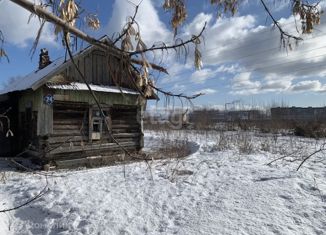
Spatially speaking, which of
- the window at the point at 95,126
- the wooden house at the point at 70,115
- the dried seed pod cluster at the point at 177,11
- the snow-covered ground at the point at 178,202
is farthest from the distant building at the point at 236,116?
the dried seed pod cluster at the point at 177,11

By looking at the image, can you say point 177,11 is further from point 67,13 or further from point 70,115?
point 70,115

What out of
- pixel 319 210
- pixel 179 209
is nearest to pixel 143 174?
pixel 179 209

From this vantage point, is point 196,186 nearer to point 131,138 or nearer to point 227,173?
point 227,173

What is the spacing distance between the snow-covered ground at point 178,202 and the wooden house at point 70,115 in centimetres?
243

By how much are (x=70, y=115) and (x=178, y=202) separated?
20.8ft

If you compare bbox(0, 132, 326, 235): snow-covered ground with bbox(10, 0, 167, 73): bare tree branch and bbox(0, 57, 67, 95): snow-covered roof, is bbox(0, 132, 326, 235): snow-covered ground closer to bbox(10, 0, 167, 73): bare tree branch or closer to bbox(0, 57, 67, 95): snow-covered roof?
bbox(10, 0, 167, 73): bare tree branch

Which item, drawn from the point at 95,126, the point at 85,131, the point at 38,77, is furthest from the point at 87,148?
the point at 38,77

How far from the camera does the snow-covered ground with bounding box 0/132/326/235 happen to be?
4980mm

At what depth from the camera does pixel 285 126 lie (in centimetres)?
2470

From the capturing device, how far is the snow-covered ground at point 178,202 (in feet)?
16.3

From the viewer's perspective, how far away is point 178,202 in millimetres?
5922

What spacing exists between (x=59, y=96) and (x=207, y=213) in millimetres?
6801

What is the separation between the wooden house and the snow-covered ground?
2.43m

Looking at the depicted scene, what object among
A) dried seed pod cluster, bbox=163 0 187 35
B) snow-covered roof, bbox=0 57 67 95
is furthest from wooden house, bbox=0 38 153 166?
dried seed pod cluster, bbox=163 0 187 35
